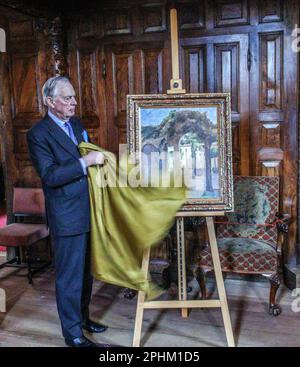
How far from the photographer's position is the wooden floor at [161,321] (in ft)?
9.55

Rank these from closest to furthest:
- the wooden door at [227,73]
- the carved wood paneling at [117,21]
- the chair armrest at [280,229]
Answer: the chair armrest at [280,229], the wooden door at [227,73], the carved wood paneling at [117,21]

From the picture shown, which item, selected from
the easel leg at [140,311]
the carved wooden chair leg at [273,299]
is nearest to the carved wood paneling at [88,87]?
the easel leg at [140,311]

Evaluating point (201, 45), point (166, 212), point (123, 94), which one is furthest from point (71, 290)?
point (201, 45)

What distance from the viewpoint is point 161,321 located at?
3.18 meters

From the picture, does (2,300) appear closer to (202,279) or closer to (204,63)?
(202,279)

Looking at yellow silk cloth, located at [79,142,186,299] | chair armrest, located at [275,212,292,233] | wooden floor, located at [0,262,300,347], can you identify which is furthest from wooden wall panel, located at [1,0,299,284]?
yellow silk cloth, located at [79,142,186,299]

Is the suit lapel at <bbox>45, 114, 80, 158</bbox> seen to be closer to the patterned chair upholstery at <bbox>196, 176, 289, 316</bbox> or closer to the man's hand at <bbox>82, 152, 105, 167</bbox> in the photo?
the man's hand at <bbox>82, 152, 105, 167</bbox>

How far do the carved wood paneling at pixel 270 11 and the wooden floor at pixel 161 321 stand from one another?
6.97ft

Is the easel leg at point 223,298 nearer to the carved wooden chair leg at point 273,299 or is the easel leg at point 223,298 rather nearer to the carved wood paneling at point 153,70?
the carved wooden chair leg at point 273,299

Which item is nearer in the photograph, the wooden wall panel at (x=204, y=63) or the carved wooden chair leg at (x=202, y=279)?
the carved wooden chair leg at (x=202, y=279)

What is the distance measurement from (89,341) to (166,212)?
0.92 meters

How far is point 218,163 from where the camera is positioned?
9.23 feet

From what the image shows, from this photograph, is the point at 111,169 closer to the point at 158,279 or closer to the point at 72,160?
the point at 72,160

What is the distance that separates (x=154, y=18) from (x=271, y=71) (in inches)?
42.1
